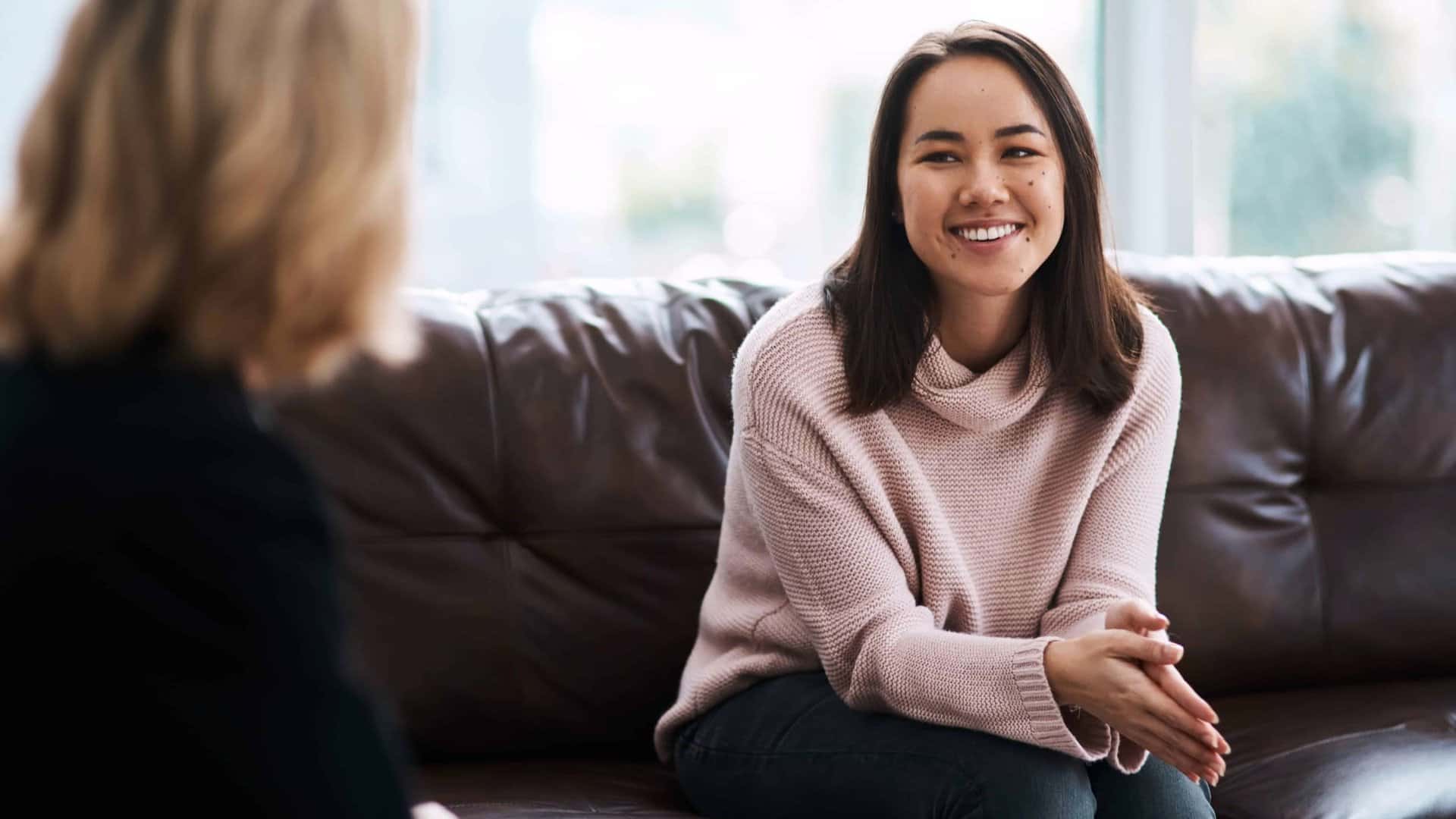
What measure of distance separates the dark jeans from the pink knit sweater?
0.09ft

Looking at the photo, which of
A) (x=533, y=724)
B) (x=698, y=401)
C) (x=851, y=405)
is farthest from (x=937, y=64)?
(x=533, y=724)

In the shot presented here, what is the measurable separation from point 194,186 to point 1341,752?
1.45 m

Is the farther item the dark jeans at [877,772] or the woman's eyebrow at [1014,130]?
the woman's eyebrow at [1014,130]

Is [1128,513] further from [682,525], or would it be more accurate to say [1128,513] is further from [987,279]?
[682,525]

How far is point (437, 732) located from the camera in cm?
177

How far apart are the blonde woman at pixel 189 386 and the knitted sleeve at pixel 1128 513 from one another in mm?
1019

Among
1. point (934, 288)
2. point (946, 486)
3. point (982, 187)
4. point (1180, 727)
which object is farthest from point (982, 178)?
point (1180, 727)

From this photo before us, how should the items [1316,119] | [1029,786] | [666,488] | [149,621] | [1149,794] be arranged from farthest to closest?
[1316,119]
[666,488]
[1149,794]
[1029,786]
[149,621]

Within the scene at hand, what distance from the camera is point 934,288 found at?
5.68 ft

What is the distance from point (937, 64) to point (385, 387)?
750 mm

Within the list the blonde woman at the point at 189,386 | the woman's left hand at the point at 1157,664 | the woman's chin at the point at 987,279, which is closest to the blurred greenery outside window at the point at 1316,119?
the woman's chin at the point at 987,279

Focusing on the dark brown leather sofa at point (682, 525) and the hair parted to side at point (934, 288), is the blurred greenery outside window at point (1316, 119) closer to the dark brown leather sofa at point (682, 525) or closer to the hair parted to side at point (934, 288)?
the dark brown leather sofa at point (682, 525)

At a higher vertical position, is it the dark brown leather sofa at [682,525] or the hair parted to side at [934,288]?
the hair parted to side at [934,288]

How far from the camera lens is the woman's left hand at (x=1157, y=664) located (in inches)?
54.6
